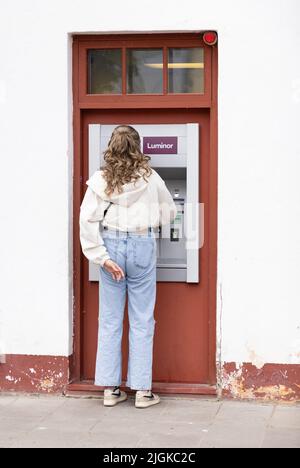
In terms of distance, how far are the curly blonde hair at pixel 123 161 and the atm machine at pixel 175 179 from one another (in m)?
0.33

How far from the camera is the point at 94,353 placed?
7477 millimetres

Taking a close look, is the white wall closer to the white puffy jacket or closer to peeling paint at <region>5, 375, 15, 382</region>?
peeling paint at <region>5, 375, 15, 382</region>

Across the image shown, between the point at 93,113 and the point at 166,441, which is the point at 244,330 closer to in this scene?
the point at 166,441

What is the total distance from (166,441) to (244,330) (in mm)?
1296

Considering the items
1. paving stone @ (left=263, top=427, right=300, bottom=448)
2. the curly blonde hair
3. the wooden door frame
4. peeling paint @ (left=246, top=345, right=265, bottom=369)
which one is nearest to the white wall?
peeling paint @ (left=246, top=345, right=265, bottom=369)

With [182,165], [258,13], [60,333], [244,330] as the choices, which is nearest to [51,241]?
[60,333]

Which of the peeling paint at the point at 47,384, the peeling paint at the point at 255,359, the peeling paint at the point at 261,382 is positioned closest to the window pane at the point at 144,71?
the peeling paint at the point at 255,359

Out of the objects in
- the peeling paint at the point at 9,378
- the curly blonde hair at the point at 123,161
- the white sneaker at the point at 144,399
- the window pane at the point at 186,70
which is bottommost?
the white sneaker at the point at 144,399

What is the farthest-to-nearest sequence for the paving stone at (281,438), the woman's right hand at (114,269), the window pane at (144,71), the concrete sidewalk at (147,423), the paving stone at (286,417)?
the window pane at (144,71)
the woman's right hand at (114,269)
the paving stone at (286,417)
the concrete sidewalk at (147,423)
the paving stone at (281,438)

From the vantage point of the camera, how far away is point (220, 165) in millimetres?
7031

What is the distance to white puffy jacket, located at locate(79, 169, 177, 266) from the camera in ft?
22.6

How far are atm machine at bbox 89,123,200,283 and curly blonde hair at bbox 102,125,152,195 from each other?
0.33 m

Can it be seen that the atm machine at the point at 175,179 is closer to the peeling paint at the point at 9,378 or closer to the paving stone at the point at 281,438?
the peeling paint at the point at 9,378

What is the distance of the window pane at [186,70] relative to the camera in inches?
285
